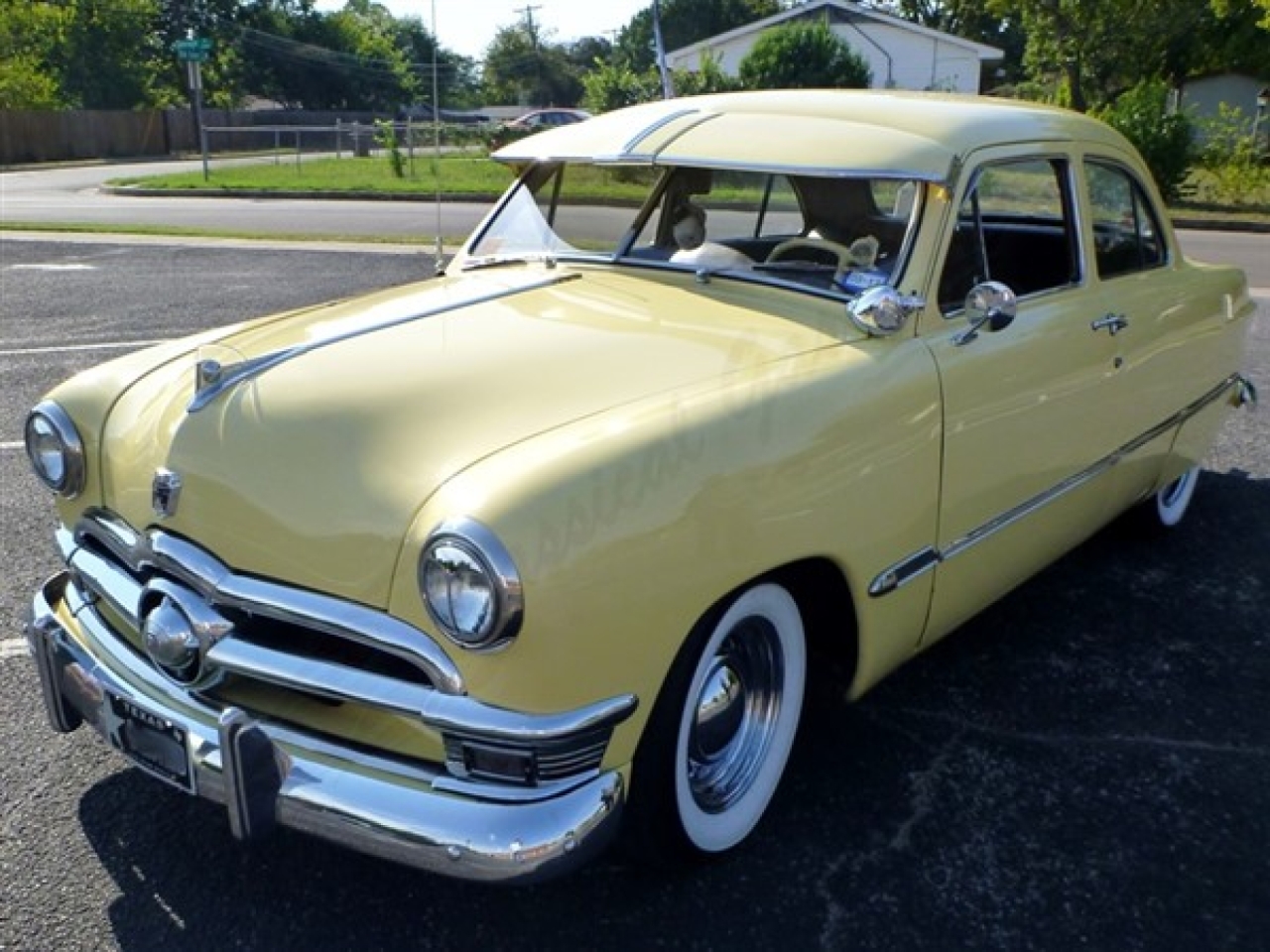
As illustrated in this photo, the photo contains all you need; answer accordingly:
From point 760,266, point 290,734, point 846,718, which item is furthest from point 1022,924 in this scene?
point 760,266

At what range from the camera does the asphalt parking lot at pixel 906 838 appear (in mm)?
2398

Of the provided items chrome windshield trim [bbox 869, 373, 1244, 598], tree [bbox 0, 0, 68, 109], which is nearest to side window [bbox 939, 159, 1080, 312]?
chrome windshield trim [bbox 869, 373, 1244, 598]

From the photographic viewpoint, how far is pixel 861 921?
243 centimetres

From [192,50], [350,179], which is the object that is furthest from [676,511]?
[192,50]

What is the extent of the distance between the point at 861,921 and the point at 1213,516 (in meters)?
3.25

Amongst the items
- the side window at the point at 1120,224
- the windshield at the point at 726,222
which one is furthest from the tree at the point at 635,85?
the windshield at the point at 726,222

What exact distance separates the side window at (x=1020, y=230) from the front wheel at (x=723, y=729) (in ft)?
3.89

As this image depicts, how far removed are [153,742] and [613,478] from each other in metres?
1.09

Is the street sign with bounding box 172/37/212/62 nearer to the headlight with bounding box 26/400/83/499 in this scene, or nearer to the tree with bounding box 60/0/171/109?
the headlight with bounding box 26/400/83/499

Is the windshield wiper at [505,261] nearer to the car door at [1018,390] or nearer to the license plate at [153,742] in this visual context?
the car door at [1018,390]

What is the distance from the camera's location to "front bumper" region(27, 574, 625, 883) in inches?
79.4

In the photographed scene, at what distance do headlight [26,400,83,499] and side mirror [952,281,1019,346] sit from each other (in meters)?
2.17

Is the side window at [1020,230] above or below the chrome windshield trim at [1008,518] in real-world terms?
above

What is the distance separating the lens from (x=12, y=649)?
11.5 ft
